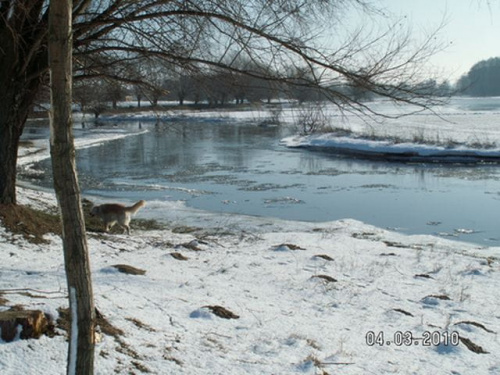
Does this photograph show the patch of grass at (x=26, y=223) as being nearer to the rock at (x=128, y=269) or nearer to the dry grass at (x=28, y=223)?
the dry grass at (x=28, y=223)

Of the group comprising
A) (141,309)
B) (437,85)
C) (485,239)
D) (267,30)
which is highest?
(267,30)

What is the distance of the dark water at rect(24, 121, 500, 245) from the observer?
13.6 metres

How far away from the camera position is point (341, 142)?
107 feet

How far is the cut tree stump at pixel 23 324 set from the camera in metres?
3.42

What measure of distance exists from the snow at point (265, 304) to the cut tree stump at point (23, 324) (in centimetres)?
8

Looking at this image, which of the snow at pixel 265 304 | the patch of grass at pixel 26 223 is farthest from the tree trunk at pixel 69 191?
the patch of grass at pixel 26 223

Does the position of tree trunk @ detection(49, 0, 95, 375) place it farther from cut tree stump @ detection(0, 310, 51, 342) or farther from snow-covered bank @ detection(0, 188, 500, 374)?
cut tree stump @ detection(0, 310, 51, 342)

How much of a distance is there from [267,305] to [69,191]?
3.37 metres

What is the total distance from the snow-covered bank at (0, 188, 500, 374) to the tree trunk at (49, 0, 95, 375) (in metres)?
0.90

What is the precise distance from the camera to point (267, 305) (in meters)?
5.44

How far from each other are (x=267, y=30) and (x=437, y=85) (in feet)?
6.54

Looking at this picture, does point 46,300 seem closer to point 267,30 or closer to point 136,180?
point 267,30

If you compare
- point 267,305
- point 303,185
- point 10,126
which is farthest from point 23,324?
point 303,185

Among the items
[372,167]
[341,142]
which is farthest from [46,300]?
[341,142]
